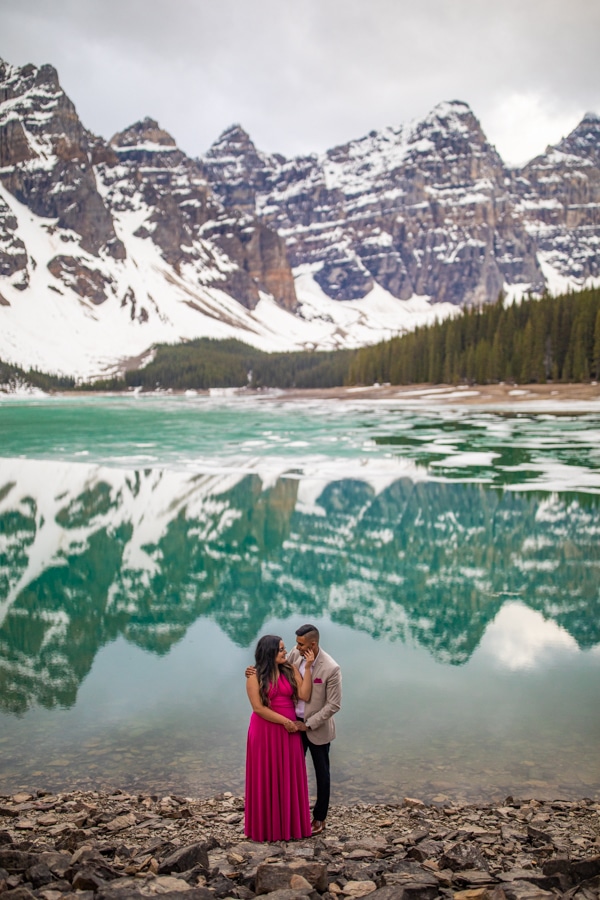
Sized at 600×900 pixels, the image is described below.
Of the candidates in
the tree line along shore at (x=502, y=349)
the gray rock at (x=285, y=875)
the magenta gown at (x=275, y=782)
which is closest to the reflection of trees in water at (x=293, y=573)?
the magenta gown at (x=275, y=782)

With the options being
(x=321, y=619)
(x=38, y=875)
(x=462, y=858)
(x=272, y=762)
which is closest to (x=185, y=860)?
(x=38, y=875)

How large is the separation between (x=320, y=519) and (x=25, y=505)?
10.5 metres

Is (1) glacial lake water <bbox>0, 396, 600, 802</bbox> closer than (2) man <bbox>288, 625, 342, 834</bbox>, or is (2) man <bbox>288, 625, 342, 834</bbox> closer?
(2) man <bbox>288, 625, 342, 834</bbox>

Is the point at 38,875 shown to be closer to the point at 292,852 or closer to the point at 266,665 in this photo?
the point at 292,852

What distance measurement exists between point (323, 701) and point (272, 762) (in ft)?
2.43

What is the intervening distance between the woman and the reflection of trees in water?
4.69m

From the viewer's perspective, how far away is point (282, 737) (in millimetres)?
6867

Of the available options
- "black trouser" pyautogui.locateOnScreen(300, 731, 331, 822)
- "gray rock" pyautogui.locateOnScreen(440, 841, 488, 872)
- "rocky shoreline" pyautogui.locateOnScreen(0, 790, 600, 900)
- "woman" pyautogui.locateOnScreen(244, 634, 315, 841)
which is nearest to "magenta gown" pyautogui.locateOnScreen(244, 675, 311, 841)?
"woman" pyautogui.locateOnScreen(244, 634, 315, 841)

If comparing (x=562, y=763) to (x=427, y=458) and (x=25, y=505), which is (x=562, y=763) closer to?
(x=25, y=505)

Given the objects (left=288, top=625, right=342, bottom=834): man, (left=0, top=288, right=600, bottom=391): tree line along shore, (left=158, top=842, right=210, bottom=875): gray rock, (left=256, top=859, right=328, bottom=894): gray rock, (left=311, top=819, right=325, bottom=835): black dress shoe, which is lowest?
(left=311, top=819, right=325, bottom=835): black dress shoe

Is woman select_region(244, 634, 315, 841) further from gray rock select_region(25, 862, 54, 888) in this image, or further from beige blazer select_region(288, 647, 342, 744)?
gray rock select_region(25, 862, 54, 888)

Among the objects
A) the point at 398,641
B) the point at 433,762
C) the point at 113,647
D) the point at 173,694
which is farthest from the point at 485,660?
the point at 113,647

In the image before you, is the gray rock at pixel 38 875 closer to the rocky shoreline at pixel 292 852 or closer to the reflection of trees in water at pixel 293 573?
the rocky shoreline at pixel 292 852

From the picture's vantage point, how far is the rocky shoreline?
5.42 metres
